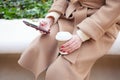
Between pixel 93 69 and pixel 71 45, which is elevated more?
pixel 71 45

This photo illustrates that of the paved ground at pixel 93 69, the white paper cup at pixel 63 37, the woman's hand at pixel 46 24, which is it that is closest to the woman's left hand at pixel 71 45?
the white paper cup at pixel 63 37

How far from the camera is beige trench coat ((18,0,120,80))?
1299 mm

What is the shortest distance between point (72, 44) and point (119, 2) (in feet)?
0.92

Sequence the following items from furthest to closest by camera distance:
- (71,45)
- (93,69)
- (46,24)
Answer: (93,69) → (46,24) → (71,45)

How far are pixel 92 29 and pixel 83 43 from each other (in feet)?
0.27

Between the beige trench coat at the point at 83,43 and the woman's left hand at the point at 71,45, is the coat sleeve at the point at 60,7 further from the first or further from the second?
the woman's left hand at the point at 71,45

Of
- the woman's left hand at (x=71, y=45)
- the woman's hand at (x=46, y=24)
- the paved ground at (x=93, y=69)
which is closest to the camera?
the woman's left hand at (x=71, y=45)

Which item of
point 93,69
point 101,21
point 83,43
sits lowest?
point 93,69

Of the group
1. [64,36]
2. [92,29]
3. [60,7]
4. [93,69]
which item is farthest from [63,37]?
[93,69]

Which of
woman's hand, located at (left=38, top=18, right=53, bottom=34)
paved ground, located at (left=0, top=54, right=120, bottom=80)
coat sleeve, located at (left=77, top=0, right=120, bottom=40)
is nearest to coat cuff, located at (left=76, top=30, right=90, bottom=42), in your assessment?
coat sleeve, located at (left=77, top=0, right=120, bottom=40)

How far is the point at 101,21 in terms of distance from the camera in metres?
1.32

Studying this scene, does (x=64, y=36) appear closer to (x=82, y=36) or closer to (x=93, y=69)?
(x=82, y=36)

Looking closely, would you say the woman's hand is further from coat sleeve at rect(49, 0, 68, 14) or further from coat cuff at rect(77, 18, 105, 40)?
coat cuff at rect(77, 18, 105, 40)

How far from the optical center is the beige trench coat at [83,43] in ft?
4.26
